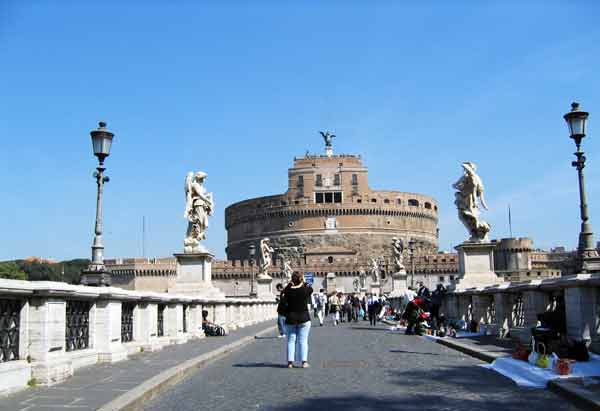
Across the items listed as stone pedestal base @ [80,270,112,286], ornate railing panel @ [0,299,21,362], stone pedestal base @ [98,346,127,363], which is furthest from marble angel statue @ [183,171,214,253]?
ornate railing panel @ [0,299,21,362]

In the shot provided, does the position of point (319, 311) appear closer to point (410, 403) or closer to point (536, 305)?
point (536, 305)

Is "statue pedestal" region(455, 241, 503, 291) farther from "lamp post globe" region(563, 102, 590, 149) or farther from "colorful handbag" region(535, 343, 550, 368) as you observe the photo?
"colorful handbag" region(535, 343, 550, 368)

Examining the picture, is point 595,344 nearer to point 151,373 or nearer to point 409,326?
point 151,373

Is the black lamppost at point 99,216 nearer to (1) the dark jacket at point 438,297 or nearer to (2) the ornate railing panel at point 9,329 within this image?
(2) the ornate railing panel at point 9,329

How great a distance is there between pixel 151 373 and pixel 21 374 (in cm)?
179

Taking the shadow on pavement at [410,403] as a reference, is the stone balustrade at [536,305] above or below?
above

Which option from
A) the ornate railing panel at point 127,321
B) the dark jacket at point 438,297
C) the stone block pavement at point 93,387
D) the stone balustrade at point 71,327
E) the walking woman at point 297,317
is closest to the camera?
the stone block pavement at point 93,387

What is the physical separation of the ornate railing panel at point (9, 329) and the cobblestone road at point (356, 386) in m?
1.55

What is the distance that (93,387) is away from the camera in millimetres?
7258

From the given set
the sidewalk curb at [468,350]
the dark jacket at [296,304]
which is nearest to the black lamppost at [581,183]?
the sidewalk curb at [468,350]

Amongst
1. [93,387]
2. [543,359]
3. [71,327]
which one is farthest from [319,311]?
[93,387]

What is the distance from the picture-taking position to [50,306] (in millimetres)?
7734

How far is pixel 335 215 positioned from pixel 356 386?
3678 inches

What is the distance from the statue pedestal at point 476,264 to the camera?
17219mm
